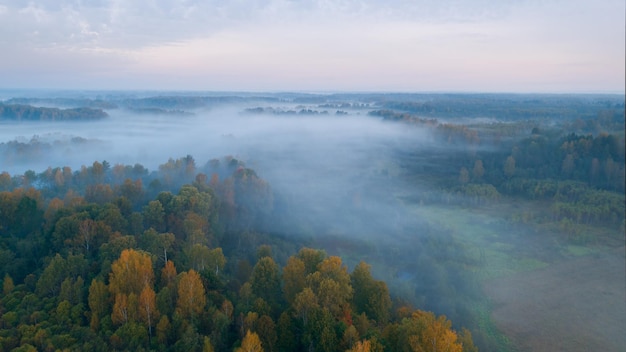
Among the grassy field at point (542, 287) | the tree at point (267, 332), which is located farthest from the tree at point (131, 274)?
the grassy field at point (542, 287)

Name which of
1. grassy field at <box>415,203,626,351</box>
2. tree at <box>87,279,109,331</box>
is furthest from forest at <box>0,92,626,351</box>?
grassy field at <box>415,203,626,351</box>

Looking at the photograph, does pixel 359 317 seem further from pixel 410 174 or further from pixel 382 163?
pixel 382 163

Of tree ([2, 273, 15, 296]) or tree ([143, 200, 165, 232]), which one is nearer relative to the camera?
tree ([2, 273, 15, 296])

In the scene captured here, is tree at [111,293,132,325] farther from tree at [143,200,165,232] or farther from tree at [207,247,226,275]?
tree at [143,200,165,232]

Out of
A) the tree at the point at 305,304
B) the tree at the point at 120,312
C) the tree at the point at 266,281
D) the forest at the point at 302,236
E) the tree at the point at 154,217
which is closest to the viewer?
the tree at the point at 120,312

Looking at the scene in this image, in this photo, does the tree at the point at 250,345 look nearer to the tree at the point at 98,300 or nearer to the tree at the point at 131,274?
the tree at the point at 131,274

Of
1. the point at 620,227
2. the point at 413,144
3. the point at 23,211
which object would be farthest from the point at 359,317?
the point at 413,144

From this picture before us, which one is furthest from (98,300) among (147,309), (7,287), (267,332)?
(267,332)
